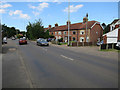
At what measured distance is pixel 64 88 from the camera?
14.9 feet

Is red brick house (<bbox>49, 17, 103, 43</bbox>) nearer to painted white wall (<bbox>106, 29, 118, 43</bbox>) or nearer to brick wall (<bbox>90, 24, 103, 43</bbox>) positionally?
brick wall (<bbox>90, 24, 103, 43</bbox>)

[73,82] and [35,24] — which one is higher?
[35,24]

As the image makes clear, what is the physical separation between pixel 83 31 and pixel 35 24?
20929mm

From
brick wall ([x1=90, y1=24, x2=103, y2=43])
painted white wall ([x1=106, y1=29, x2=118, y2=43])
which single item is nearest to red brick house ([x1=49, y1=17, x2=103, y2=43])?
brick wall ([x1=90, y1=24, x2=103, y2=43])

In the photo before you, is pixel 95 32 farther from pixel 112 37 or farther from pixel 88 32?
pixel 112 37

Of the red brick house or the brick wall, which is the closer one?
the red brick house

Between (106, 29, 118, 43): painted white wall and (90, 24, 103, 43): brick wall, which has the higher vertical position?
(90, 24, 103, 43): brick wall

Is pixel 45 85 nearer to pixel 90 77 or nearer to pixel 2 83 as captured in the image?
pixel 2 83

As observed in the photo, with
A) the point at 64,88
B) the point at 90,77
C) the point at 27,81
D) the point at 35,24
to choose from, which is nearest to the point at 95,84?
the point at 90,77

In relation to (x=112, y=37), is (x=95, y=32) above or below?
above

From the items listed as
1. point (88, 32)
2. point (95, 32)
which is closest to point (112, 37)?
point (88, 32)

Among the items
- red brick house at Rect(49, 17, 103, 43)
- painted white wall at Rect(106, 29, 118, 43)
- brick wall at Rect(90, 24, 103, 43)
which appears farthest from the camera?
brick wall at Rect(90, 24, 103, 43)

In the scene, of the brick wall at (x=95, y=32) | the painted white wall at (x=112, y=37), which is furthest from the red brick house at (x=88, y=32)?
the painted white wall at (x=112, y=37)

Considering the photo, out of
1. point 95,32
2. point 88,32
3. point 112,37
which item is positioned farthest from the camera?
point 95,32
